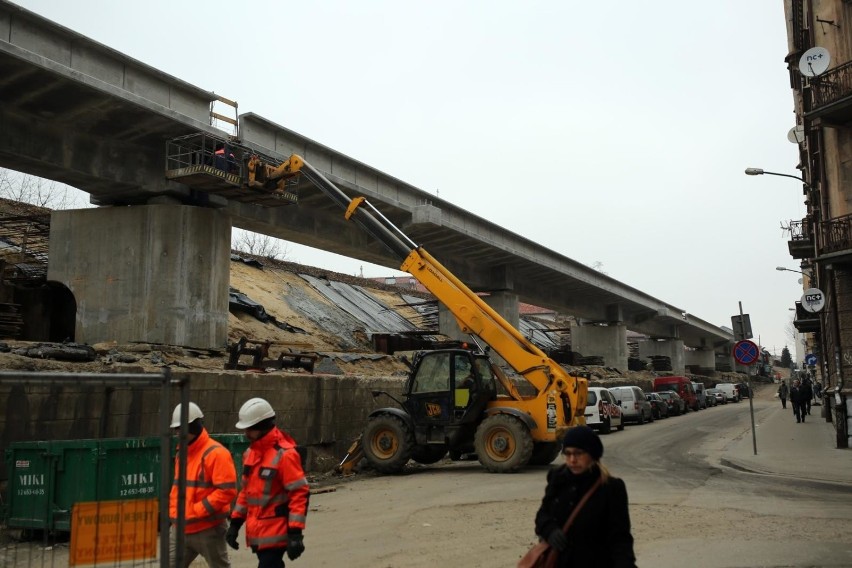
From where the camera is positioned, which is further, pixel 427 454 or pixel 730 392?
pixel 730 392

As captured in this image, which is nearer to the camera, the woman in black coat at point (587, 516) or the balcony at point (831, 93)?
the woman in black coat at point (587, 516)

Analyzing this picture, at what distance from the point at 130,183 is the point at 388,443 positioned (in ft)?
28.3

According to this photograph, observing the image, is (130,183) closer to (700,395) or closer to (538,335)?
(700,395)

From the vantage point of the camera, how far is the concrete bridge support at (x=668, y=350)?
6625 centimetres

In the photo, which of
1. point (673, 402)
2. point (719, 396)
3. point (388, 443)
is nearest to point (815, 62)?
point (388, 443)

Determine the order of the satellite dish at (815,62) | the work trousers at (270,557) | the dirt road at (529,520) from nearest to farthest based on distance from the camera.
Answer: the work trousers at (270,557), the dirt road at (529,520), the satellite dish at (815,62)

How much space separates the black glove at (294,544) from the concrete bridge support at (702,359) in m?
85.1

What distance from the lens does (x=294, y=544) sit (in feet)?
15.4

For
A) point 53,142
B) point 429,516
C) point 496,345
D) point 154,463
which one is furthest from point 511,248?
point 154,463

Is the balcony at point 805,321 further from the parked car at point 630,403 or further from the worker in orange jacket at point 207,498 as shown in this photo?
the worker in orange jacket at point 207,498

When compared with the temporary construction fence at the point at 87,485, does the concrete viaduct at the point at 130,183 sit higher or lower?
higher

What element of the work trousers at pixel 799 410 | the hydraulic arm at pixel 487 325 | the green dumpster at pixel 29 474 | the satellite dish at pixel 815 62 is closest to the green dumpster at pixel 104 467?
the green dumpster at pixel 29 474

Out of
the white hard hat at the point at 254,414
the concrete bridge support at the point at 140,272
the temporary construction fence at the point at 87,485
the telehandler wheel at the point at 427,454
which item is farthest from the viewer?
the concrete bridge support at the point at 140,272

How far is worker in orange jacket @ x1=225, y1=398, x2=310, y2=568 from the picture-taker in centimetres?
480
